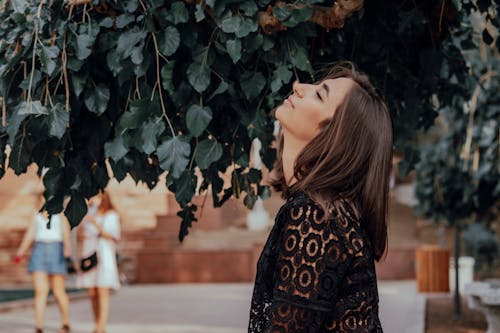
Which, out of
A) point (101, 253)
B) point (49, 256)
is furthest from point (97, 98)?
point (49, 256)

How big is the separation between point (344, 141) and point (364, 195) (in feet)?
0.49

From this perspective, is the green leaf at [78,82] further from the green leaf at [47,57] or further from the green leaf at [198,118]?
the green leaf at [198,118]

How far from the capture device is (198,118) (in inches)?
145

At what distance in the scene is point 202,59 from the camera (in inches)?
146

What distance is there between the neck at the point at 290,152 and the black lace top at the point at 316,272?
12 cm

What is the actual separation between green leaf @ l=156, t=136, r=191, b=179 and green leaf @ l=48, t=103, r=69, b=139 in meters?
0.36

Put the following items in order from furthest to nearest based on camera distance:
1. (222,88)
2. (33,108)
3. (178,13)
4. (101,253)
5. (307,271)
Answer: (101,253) → (222,88) → (178,13) → (33,108) → (307,271)

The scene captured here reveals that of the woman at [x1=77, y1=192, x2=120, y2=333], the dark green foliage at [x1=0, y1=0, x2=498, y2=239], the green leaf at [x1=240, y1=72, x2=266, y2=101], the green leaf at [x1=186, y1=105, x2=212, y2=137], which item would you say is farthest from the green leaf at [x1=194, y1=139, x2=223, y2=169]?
the woman at [x1=77, y1=192, x2=120, y2=333]

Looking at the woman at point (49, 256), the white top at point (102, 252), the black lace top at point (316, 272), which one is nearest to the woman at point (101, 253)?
the white top at point (102, 252)

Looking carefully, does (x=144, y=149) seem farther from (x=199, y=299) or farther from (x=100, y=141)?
(x=199, y=299)

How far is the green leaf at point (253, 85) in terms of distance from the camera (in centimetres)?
384

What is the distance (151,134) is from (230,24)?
487mm

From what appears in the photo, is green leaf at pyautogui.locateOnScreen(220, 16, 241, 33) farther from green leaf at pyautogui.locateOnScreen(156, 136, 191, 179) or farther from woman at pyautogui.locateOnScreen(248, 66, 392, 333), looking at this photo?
woman at pyautogui.locateOnScreen(248, 66, 392, 333)

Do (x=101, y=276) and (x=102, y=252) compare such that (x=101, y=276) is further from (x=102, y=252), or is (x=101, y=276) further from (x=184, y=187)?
(x=184, y=187)
